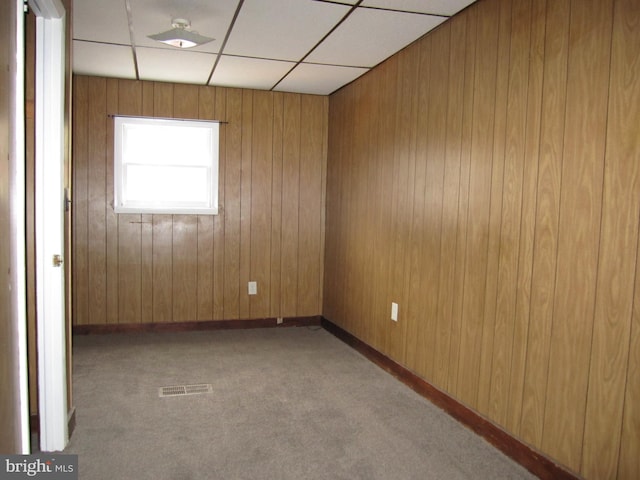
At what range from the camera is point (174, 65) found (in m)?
3.96

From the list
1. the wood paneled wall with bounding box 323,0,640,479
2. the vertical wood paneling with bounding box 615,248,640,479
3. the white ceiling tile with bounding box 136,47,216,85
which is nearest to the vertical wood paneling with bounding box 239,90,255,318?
the white ceiling tile with bounding box 136,47,216,85

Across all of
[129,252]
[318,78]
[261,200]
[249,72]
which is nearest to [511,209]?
[318,78]

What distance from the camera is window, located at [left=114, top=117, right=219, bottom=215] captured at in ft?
14.6

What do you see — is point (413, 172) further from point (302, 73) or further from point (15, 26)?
point (15, 26)

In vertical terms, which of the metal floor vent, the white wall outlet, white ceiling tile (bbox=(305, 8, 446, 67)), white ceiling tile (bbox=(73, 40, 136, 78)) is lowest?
the metal floor vent

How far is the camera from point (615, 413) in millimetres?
1880

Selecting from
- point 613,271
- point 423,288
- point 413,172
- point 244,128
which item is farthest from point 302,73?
point 613,271

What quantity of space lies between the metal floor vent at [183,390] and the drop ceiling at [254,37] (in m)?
2.30

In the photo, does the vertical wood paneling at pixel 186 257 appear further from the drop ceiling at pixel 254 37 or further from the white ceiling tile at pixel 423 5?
the white ceiling tile at pixel 423 5

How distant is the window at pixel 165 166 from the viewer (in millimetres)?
4445

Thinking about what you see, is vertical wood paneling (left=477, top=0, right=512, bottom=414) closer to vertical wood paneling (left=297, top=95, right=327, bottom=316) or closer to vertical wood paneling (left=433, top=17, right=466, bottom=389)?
vertical wood paneling (left=433, top=17, right=466, bottom=389)

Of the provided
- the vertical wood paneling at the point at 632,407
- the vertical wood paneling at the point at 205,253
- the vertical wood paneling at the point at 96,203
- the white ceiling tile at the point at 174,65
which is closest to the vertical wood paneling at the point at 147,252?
the white ceiling tile at the point at 174,65

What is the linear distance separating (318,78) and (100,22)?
5.93ft

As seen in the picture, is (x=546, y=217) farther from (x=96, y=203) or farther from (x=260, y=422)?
(x=96, y=203)
